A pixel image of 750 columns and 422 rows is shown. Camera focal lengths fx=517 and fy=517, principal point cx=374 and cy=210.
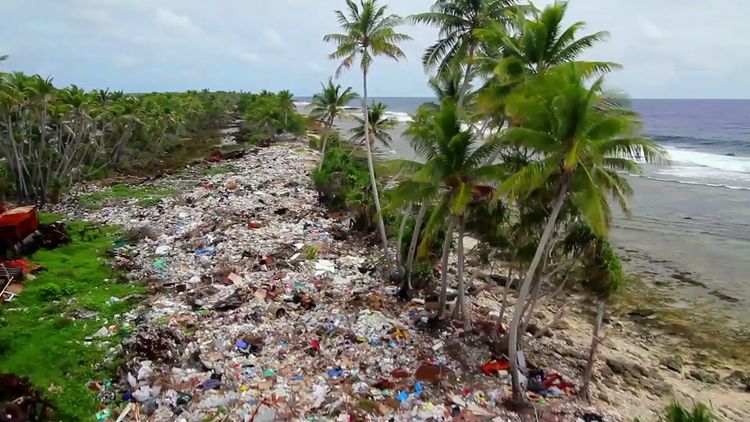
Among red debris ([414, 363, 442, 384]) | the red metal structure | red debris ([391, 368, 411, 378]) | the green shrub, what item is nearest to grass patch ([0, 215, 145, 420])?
the green shrub

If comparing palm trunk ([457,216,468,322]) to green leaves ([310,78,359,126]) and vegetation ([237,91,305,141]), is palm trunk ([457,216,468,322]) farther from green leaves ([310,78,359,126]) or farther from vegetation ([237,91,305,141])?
vegetation ([237,91,305,141])

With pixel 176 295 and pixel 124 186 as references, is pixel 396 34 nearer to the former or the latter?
pixel 176 295

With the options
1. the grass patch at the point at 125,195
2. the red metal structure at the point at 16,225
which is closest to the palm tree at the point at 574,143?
the red metal structure at the point at 16,225

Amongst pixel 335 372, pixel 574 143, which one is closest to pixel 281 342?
pixel 335 372

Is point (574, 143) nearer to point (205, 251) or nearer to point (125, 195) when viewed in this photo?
point (205, 251)

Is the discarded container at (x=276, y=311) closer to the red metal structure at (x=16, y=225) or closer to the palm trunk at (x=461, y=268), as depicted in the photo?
the palm trunk at (x=461, y=268)

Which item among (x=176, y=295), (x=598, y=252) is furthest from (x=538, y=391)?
(x=176, y=295)

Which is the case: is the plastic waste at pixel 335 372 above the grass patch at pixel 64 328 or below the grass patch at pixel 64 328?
below

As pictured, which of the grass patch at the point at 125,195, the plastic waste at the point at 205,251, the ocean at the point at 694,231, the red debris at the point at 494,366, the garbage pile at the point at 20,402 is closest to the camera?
the garbage pile at the point at 20,402
